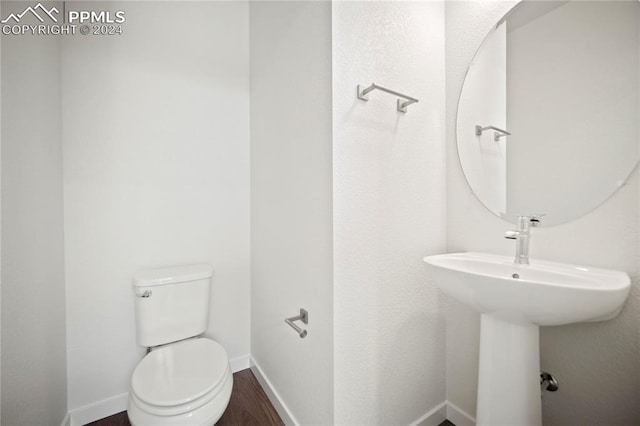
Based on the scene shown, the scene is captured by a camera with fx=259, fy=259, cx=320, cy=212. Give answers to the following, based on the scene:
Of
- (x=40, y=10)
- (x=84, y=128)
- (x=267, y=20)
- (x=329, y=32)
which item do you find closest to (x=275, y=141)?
(x=329, y=32)

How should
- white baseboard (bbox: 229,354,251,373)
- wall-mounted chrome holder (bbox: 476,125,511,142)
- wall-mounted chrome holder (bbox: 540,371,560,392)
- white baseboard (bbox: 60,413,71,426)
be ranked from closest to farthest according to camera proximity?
wall-mounted chrome holder (bbox: 540,371,560,392)
wall-mounted chrome holder (bbox: 476,125,511,142)
white baseboard (bbox: 60,413,71,426)
white baseboard (bbox: 229,354,251,373)

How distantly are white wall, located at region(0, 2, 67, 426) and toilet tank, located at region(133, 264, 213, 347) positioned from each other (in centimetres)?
32

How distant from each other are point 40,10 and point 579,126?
84.7 inches

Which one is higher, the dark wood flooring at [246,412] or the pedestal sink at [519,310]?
the pedestal sink at [519,310]

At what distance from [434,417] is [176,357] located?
4.25 ft

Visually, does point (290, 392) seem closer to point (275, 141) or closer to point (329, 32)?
point (275, 141)

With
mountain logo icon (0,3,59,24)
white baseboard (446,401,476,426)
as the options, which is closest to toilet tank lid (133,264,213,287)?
mountain logo icon (0,3,59,24)

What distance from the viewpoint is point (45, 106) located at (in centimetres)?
109

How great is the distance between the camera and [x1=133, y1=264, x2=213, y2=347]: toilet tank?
4.26ft

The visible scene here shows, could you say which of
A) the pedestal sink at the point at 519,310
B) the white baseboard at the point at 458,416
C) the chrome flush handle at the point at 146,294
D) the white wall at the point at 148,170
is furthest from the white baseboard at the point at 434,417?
the chrome flush handle at the point at 146,294

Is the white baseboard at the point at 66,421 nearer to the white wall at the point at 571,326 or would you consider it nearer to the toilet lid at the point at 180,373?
the toilet lid at the point at 180,373

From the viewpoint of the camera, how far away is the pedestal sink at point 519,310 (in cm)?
69

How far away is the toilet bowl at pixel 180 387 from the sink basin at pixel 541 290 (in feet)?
3.25

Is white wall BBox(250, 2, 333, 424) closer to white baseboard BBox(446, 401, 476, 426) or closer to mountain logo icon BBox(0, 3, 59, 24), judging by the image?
white baseboard BBox(446, 401, 476, 426)
